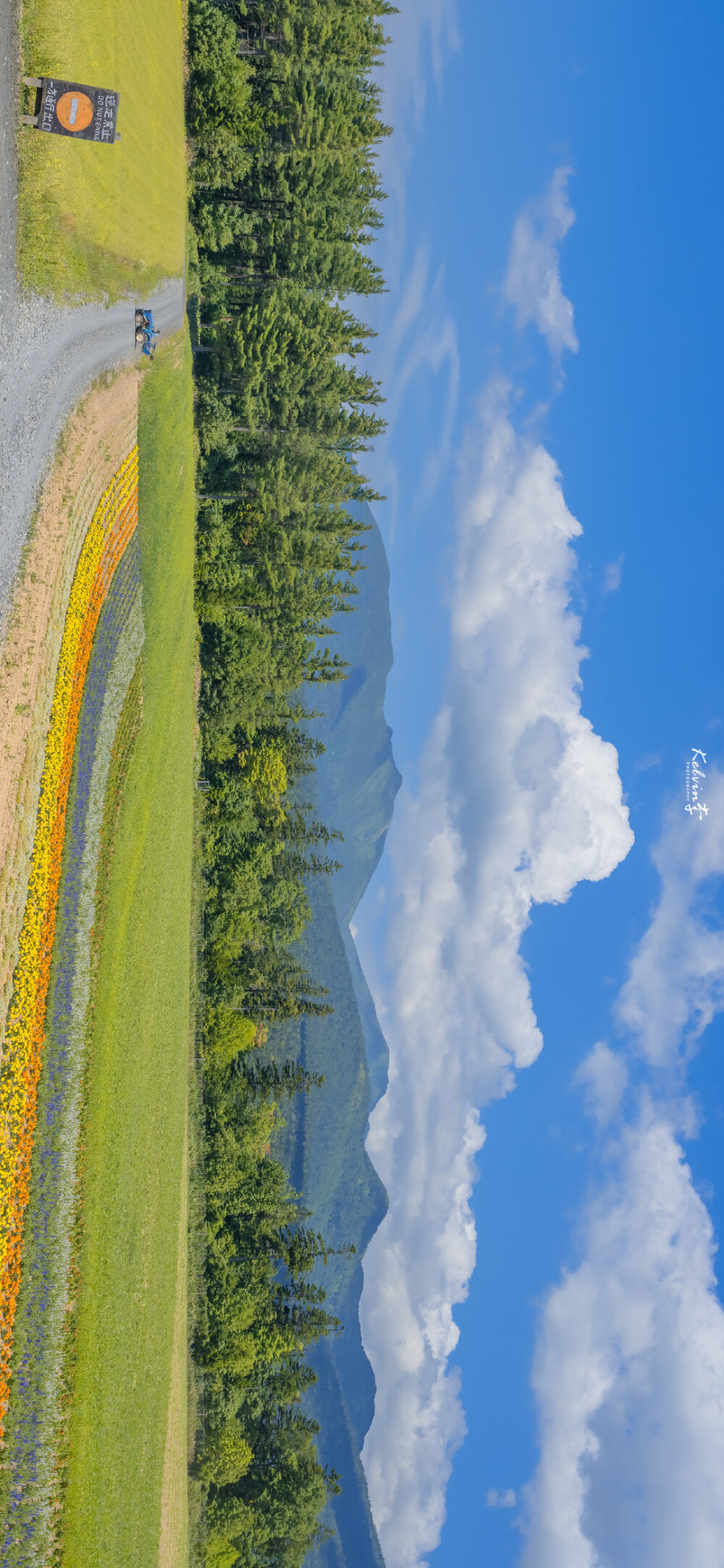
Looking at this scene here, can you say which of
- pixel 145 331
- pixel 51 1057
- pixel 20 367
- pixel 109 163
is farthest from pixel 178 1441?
pixel 109 163

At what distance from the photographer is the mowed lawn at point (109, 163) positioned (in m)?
30.8

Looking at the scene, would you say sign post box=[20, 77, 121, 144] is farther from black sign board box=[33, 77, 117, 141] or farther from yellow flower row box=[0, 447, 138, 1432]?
yellow flower row box=[0, 447, 138, 1432]

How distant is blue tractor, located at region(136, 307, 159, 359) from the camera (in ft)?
137

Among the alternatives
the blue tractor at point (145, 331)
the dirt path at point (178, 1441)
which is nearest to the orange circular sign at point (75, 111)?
the blue tractor at point (145, 331)

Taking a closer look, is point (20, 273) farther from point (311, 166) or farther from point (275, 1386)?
point (275, 1386)

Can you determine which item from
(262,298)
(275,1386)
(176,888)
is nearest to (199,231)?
(262,298)

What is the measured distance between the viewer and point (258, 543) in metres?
60.5

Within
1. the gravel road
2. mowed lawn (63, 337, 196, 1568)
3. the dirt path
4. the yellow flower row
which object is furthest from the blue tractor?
the dirt path

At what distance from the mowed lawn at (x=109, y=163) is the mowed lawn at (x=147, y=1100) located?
5.84 meters

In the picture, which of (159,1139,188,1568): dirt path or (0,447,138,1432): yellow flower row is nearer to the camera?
(0,447,138,1432): yellow flower row

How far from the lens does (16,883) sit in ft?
93.6

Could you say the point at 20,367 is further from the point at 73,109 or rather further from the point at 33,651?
the point at 33,651

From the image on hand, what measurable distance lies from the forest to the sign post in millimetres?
22597

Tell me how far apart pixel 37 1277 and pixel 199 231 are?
57.1 m
